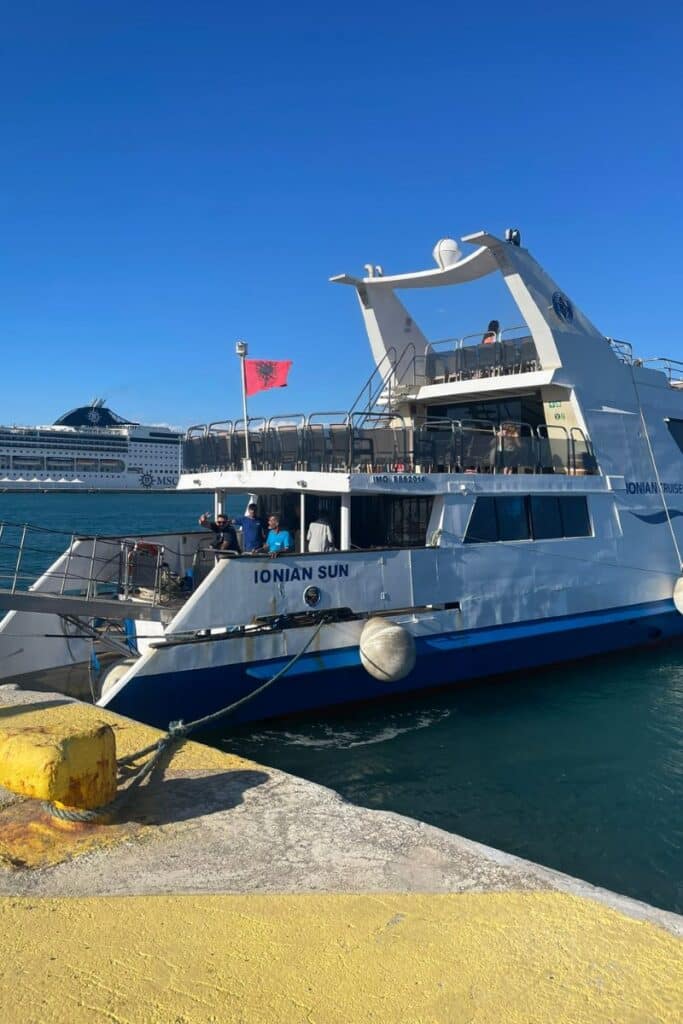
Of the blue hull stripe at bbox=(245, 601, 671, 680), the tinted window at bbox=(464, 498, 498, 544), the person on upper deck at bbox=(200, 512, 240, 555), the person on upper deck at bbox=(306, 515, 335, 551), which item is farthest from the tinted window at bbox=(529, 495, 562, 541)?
the person on upper deck at bbox=(200, 512, 240, 555)

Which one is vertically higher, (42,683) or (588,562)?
(588,562)

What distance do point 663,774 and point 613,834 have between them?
1.91m

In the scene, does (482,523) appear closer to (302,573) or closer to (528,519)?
(528,519)

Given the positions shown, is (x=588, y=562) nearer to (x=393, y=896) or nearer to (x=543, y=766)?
(x=543, y=766)

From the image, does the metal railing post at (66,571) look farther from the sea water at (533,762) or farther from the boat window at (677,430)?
the boat window at (677,430)

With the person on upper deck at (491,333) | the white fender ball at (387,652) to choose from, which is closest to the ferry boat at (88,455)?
the person on upper deck at (491,333)

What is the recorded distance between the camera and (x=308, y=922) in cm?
390

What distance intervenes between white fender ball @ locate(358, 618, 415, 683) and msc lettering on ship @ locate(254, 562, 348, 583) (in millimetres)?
974

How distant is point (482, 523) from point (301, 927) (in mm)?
8598

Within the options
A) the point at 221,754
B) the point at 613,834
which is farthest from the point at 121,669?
the point at 613,834

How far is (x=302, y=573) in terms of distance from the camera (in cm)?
1008

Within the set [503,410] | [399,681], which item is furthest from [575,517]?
[399,681]

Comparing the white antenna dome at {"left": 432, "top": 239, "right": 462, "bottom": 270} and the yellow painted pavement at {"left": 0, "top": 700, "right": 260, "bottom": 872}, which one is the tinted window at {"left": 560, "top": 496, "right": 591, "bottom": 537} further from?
the yellow painted pavement at {"left": 0, "top": 700, "right": 260, "bottom": 872}

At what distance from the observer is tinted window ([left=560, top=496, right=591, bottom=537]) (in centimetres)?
1298
